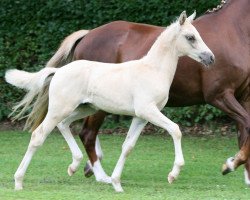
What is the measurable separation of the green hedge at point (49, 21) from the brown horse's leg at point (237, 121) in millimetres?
4228

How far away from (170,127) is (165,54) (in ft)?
2.82

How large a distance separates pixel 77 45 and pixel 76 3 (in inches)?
139

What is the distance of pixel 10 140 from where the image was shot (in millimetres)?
13539

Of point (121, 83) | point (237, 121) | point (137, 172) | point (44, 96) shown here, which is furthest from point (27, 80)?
point (237, 121)

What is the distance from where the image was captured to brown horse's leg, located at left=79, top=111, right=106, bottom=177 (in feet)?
33.1

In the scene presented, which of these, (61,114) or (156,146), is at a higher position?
(61,114)

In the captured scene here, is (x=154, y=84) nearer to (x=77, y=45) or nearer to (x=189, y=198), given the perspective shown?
(x=189, y=198)

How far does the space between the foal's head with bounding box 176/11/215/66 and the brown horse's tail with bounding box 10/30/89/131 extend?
5.44ft

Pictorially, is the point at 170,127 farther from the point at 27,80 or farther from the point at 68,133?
the point at 27,80

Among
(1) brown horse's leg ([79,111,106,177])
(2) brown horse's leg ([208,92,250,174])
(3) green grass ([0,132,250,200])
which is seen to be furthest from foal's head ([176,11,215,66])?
(1) brown horse's leg ([79,111,106,177])

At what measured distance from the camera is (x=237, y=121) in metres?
9.65

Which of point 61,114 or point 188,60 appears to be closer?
point 61,114

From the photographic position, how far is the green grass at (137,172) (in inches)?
329

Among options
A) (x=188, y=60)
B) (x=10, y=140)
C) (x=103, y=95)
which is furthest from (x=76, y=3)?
(x=103, y=95)
